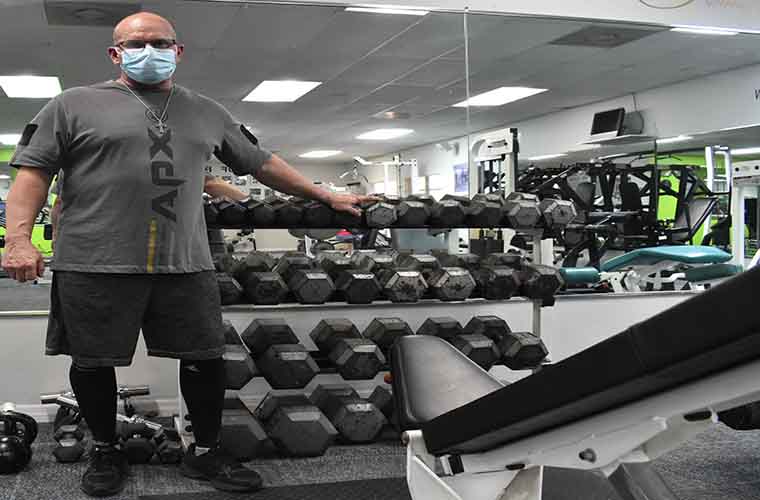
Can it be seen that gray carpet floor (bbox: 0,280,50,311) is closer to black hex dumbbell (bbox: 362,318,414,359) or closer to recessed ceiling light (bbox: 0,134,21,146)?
recessed ceiling light (bbox: 0,134,21,146)

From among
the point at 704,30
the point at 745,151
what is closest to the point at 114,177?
the point at 704,30

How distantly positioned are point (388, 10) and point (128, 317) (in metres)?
2.35

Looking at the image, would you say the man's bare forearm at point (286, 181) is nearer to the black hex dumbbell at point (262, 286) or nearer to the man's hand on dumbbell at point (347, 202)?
the man's hand on dumbbell at point (347, 202)

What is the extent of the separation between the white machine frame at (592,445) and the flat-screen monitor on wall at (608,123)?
470 cm

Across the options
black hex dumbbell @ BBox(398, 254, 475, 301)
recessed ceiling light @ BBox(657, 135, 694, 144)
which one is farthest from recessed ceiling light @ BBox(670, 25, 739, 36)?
black hex dumbbell @ BBox(398, 254, 475, 301)

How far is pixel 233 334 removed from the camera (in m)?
2.84

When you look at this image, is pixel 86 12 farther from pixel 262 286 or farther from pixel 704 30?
pixel 704 30

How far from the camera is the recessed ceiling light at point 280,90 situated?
15.5ft

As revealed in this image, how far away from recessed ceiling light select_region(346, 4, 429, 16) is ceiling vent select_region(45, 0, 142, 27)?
1.10 meters

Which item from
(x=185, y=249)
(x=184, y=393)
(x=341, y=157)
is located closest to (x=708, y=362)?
(x=185, y=249)

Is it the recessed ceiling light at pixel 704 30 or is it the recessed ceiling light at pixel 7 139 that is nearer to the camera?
the recessed ceiling light at pixel 7 139

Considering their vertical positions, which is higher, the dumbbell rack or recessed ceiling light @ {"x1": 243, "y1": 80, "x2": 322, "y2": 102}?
recessed ceiling light @ {"x1": 243, "y1": 80, "x2": 322, "y2": 102}

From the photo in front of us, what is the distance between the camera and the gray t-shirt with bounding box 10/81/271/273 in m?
2.11

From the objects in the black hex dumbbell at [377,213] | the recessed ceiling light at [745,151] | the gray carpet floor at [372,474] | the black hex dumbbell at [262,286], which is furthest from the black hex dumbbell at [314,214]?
the recessed ceiling light at [745,151]
